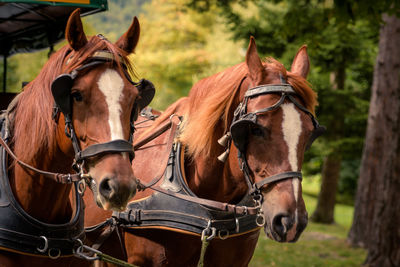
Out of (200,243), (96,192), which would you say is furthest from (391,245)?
(96,192)

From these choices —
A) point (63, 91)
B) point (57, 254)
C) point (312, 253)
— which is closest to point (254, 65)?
point (63, 91)

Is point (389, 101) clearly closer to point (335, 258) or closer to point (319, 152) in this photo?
point (335, 258)

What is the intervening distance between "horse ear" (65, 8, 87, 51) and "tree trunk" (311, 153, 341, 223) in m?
12.0

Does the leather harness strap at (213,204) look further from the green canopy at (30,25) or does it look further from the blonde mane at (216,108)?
the green canopy at (30,25)

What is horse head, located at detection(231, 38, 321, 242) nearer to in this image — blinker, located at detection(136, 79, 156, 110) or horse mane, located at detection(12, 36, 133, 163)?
blinker, located at detection(136, 79, 156, 110)

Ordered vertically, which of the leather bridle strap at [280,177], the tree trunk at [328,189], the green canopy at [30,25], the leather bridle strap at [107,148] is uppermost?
the green canopy at [30,25]

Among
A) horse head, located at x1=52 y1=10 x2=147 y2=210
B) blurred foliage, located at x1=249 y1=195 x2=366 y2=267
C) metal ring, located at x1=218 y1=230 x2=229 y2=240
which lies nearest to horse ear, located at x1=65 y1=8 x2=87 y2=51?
horse head, located at x1=52 y1=10 x2=147 y2=210

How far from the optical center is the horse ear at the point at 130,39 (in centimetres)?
275

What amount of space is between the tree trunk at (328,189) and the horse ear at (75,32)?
39.3 feet

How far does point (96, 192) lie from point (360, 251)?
8.45m

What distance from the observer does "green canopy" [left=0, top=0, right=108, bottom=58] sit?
4590mm

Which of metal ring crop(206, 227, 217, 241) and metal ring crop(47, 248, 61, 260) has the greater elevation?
metal ring crop(206, 227, 217, 241)

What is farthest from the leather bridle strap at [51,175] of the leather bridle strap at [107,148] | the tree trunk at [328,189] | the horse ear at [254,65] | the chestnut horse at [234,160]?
the tree trunk at [328,189]

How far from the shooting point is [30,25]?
5102 mm
